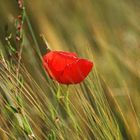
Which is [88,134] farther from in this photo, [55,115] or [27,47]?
[27,47]

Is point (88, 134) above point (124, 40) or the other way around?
the other way around

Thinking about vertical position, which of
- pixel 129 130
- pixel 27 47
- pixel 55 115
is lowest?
pixel 129 130

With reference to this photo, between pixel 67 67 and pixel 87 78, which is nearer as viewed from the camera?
pixel 67 67

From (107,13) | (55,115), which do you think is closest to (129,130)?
(55,115)

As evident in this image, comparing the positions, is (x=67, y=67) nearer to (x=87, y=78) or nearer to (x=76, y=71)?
(x=76, y=71)

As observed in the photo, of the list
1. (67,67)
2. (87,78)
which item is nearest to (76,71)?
(67,67)
